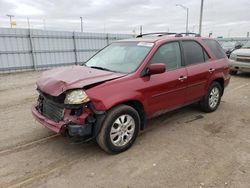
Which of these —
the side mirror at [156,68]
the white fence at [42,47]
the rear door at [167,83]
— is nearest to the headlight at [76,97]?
Result: the rear door at [167,83]

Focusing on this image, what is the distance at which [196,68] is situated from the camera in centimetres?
489

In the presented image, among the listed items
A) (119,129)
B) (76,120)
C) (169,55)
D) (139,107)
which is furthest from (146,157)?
(169,55)

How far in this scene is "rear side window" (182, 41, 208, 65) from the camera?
4.80 metres

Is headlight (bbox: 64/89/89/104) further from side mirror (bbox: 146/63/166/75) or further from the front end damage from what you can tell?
side mirror (bbox: 146/63/166/75)

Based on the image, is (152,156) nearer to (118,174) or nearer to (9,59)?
(118,174)

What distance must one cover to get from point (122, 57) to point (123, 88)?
1.00 m

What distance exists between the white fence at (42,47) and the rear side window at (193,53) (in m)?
10.5

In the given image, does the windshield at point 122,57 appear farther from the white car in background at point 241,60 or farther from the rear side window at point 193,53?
the white car in background at point 241,60

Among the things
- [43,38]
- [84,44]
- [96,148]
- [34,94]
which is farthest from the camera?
[84,44]

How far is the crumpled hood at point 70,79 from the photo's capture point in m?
3.39

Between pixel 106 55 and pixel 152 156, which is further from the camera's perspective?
pixel 106 55

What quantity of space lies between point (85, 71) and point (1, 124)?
234 cm

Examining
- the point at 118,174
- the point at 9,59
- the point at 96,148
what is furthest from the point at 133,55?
the point at 9,59

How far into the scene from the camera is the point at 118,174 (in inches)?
125
